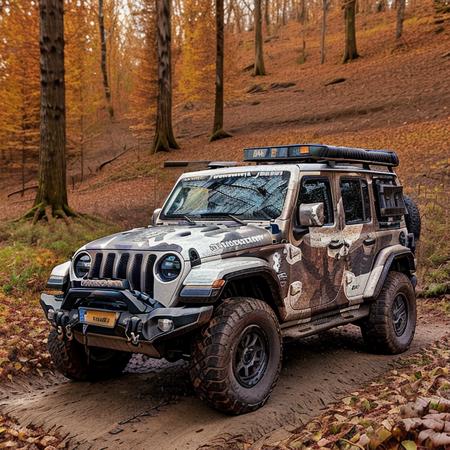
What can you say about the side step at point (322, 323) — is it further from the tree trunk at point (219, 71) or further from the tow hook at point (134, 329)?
the tree trunk at point (219, 71)

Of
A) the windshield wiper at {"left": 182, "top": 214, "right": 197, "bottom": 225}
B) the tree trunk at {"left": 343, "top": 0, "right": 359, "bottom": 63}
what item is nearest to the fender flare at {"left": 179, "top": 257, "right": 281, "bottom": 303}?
the windshield wiper at {"left": 182, "top": 214, "right": 197, "bottom": 225}

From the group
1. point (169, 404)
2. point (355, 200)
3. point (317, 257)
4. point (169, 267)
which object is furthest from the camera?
point (355, 200)

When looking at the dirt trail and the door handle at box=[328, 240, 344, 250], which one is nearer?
the dirt trail

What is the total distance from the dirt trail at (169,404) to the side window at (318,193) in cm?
167

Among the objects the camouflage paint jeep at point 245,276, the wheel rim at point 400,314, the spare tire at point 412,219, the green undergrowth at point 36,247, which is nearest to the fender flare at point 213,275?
the camouflage paint jeep at point 245,276

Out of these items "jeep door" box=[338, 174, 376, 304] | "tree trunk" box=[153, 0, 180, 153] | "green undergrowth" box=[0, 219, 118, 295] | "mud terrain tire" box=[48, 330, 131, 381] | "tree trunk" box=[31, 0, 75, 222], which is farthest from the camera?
"tree trunk" box=[153, 0, 180, 153]

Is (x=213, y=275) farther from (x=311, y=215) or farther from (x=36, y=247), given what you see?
(x=36, y=247)

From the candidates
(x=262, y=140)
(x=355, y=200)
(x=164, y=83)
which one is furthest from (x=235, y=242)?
(x=164, y=83)

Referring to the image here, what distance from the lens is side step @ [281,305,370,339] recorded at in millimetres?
5254

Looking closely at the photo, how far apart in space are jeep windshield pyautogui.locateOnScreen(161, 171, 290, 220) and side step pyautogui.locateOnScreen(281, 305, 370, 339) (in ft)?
3.67

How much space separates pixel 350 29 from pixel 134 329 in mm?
31682

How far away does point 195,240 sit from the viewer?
4613 mm

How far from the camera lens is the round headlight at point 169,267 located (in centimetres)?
439

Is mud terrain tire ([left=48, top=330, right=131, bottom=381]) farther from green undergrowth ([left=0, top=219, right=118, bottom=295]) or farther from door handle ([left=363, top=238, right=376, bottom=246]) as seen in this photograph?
green undergrowth ([left=0, top=219, right=118, bottom=295])
